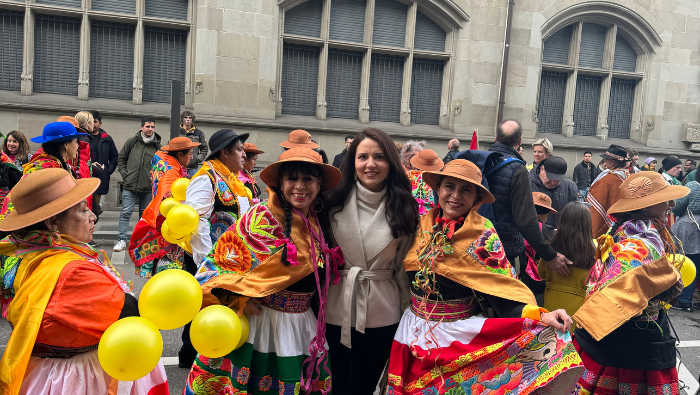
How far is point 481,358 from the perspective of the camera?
2.79 meters

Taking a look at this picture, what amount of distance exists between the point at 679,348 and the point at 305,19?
9.31m

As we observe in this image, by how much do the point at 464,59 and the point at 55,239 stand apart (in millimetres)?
11245

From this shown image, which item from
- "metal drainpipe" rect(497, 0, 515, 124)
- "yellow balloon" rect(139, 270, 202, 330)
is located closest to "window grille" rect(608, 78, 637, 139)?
"metal drainpipe" rect(497, 0, 515, 124)

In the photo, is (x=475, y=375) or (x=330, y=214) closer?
(x=475, y=375)

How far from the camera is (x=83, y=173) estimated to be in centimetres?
664

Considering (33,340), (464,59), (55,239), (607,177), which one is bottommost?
(33,340)

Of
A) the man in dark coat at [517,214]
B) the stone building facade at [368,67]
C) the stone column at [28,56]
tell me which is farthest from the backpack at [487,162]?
the stone column at [28,56]

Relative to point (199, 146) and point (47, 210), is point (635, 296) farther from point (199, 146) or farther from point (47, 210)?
point (199, 146)

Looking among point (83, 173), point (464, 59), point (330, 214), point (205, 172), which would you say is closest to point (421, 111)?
point (464, 59)

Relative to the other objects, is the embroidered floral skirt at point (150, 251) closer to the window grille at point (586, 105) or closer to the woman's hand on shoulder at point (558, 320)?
the woman's hand on shoulder at point (558, 320)

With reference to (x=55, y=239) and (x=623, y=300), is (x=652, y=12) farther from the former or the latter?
(x=55, y=239)

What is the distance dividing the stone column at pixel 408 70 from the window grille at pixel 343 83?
1060 mm

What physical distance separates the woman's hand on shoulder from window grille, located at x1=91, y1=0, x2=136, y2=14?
10482 mm

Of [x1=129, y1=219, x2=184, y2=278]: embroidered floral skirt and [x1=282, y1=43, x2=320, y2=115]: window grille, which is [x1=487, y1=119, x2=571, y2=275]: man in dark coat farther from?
[x1=282, y1=43, x2=320, y2=115]: window grille
